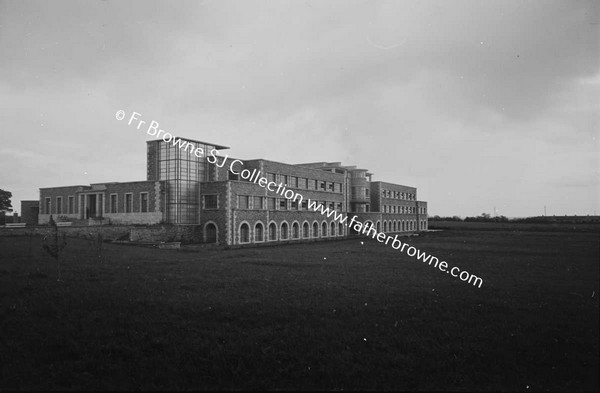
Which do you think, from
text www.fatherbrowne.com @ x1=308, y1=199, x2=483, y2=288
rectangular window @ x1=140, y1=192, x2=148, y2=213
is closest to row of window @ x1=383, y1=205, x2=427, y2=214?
text www.fatherbrowne.com @ x1=308, y1=199, x2=483, y2=288

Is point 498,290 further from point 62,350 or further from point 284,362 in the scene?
point 62,350

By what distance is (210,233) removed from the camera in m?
41.3

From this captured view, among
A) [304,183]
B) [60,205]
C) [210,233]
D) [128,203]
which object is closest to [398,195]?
[304,183]

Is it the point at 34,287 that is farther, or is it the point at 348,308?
the point at 34,287

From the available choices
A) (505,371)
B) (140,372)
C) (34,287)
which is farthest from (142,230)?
(505,371)

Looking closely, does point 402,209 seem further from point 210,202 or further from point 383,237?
point 210,202

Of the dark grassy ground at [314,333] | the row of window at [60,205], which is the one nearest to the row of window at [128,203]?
the row of window at [60,205]

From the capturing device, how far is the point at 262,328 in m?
9.21

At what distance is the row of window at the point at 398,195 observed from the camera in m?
74.8

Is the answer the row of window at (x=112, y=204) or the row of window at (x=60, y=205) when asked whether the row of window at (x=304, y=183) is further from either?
the row of window at (x=60, y=205)

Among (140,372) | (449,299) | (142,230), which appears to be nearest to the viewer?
(140,372)

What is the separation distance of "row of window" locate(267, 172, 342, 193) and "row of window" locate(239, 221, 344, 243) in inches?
195

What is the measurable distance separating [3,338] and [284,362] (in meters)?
6.10

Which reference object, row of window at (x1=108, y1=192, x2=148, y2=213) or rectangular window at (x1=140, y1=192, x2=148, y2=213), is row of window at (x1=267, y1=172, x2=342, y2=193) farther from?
row of window at (x1=108, y1=192, x2=148, y2=213)
